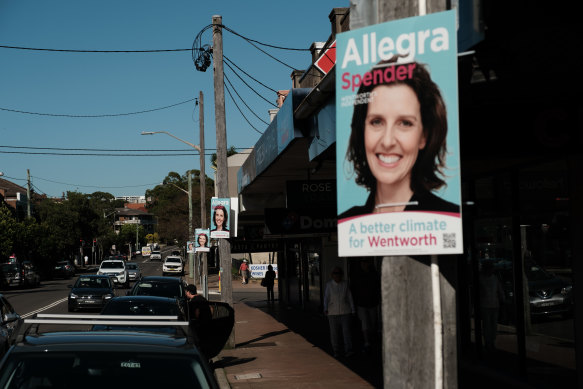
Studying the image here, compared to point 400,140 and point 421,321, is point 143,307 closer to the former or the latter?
point 421,321

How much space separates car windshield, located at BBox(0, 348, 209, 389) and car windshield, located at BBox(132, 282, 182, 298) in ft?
43.9

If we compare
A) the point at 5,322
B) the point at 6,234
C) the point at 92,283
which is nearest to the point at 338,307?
the point at 5,322

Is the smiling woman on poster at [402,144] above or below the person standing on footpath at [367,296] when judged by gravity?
above

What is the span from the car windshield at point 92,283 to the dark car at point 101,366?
25566 mm

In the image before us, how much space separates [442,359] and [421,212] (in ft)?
2.92

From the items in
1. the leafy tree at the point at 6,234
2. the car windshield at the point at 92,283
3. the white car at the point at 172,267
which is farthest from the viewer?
the white car at the point at 172,267

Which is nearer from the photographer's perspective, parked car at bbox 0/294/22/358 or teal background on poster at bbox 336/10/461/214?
teal background on poster at bbox 336/10/461/214

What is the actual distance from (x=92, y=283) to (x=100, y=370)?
85.9ft

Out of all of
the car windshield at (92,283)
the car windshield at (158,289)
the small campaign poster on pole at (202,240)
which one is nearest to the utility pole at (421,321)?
the car windshield at (158,289)

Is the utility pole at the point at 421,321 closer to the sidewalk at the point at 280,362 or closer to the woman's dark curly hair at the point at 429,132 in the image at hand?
the woman's dark curly hair at the point at 429,132

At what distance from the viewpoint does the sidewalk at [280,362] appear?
1170cm

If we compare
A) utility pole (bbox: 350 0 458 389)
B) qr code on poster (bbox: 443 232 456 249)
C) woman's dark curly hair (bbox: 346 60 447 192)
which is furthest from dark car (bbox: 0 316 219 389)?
woman's dark curly hair (bbox: 346 60 447 192)

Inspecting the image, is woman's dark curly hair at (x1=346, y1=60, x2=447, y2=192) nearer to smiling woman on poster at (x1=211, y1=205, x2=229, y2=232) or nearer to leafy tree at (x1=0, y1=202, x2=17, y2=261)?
smiling woman on poster at (x1=211, y1=205, x2=229, y2=232)

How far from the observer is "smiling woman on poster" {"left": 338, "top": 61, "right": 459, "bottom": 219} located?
13.9ft
